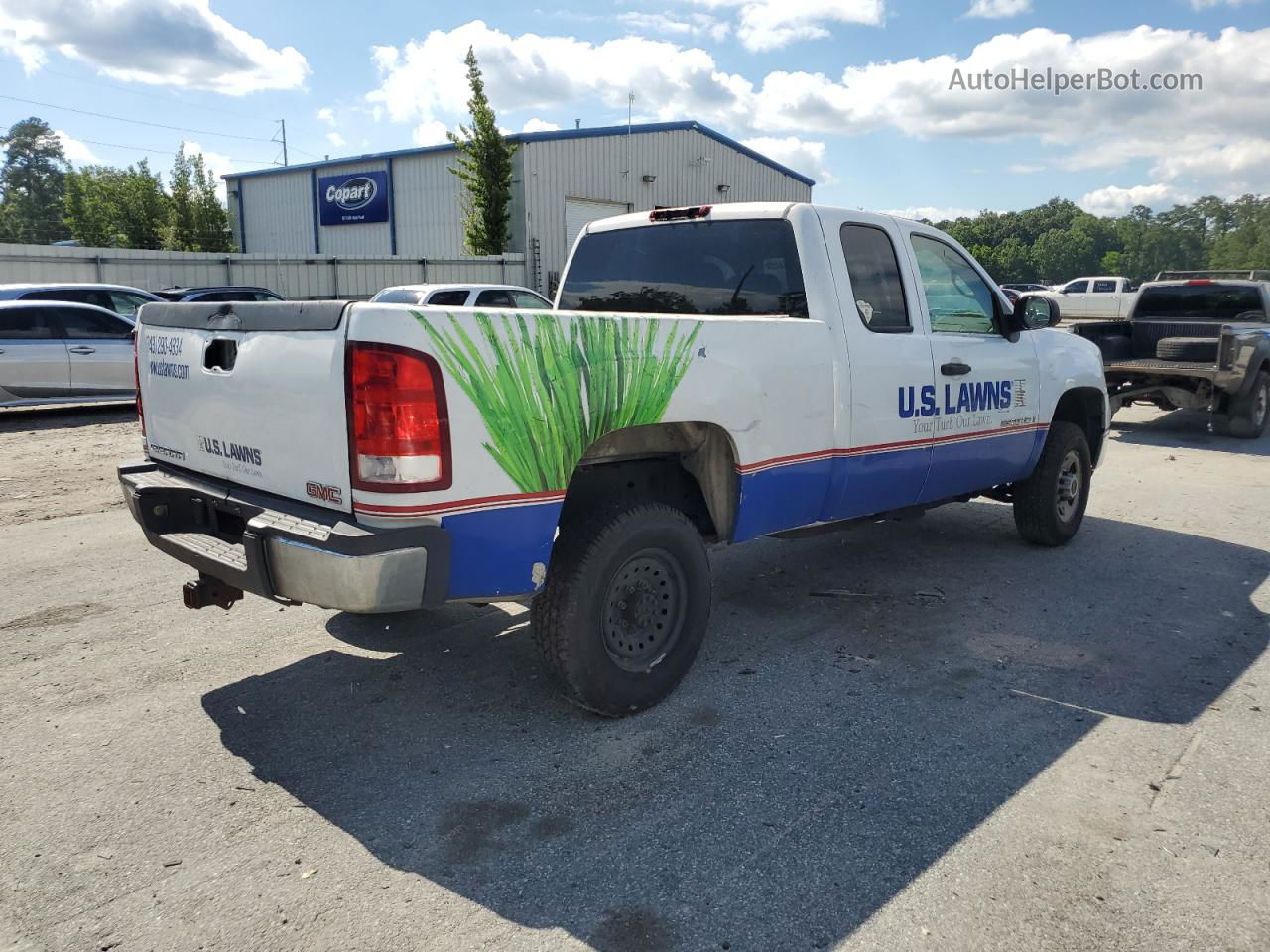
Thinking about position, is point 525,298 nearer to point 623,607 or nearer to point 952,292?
point 952,292

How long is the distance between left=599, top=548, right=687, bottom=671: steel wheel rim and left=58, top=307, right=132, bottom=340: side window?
37.9 feet

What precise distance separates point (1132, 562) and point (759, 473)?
3526 mm

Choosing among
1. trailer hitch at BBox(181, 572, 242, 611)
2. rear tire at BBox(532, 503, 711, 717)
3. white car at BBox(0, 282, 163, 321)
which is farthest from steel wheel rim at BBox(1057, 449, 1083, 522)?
white car at BBox(0, 282, 163, 321)

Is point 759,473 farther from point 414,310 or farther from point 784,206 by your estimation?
point 414,310

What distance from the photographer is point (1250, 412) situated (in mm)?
11547

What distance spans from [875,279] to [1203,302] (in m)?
10.5

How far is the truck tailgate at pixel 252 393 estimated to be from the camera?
10.2 feet

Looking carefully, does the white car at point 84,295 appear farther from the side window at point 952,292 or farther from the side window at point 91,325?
the side window at point 952,292

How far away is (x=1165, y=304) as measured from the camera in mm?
13094

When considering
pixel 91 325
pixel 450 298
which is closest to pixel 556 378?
pixel 450 298

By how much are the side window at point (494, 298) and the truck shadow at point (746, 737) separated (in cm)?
937

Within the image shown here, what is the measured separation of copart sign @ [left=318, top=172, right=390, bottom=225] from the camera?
32469 mm

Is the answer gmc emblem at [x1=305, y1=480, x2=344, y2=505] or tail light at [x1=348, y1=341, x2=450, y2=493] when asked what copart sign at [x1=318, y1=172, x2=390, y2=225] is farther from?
tail light at [x1=348, y1=341, x2=450, y2=493]

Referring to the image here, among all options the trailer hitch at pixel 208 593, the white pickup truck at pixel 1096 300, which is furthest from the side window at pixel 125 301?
the white pickup truck at pixel 1096 300
